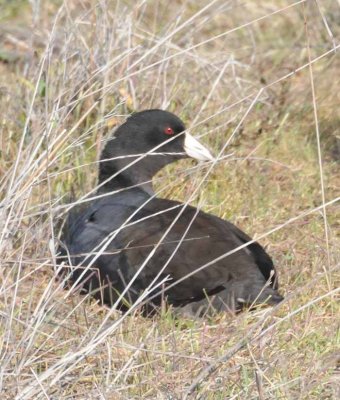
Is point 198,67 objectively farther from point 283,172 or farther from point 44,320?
point 44,320

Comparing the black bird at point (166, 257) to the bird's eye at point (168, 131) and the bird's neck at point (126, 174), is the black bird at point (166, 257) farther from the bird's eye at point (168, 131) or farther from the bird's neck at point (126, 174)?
the bird's eye at point (168, 131)

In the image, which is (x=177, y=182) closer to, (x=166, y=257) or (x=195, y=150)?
(x=195, y=150)

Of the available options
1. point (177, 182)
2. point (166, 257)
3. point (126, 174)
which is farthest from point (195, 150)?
point (166, 257)

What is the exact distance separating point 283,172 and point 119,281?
1513mm

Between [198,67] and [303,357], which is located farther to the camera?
[198,67]

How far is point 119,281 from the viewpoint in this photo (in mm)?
4477

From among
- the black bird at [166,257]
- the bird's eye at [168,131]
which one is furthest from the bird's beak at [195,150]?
the black bird at [166,257]

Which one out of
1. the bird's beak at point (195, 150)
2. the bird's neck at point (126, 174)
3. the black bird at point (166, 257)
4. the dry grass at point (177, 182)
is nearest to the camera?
the dry grass at point (177, 182)

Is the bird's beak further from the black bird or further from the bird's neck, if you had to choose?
the black bird

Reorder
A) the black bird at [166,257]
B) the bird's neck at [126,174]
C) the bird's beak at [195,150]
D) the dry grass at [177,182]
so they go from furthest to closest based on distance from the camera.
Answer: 1. the bird's beak at [195,150]
2. the bird's neck at [126,174]
3. the black bird at [166,257]
4. the dry grass at [177,182]

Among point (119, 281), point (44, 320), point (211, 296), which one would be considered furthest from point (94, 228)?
point (44, 320)

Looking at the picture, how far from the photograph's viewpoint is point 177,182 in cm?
521

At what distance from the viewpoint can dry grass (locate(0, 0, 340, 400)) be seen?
354 cm

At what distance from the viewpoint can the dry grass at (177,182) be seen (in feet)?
11.6
